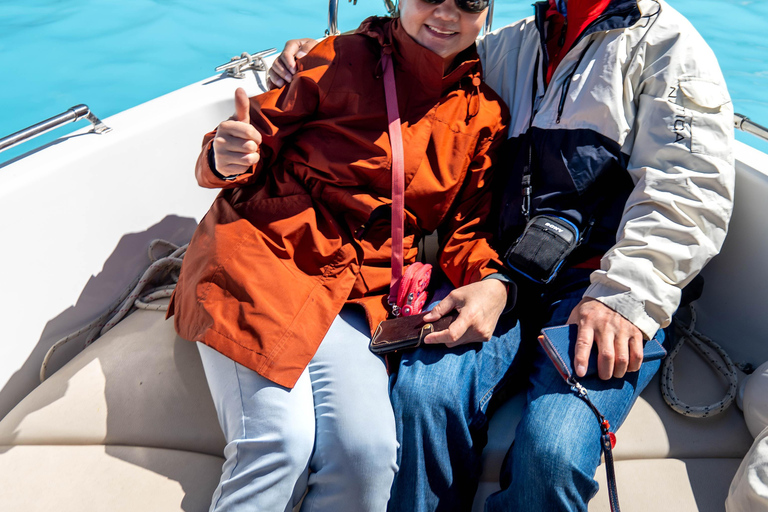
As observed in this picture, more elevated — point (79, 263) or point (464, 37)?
point (464, 37)

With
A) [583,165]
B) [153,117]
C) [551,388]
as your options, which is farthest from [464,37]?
[153,117]

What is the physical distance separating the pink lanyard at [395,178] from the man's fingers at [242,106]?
14.1 inches

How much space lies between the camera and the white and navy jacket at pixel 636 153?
1350mm

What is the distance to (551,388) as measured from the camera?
1.33m

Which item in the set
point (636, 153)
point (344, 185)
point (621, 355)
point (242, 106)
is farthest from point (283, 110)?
point (621, 355)

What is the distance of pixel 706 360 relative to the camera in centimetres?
158

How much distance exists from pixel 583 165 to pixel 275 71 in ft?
2.82

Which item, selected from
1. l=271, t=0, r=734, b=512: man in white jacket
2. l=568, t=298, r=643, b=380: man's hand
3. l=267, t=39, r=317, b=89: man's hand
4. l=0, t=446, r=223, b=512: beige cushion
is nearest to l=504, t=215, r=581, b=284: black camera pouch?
l=271, t=0, r=734, b=512: man in white jacket

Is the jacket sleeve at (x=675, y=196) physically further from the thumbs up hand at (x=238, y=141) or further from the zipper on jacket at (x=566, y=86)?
the thumbs up hand at (x=238, y=141)

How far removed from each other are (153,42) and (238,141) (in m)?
4.36

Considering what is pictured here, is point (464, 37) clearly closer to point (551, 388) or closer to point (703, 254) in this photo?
point (703, 254)

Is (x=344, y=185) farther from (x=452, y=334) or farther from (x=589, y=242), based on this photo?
(x=589, y=242)

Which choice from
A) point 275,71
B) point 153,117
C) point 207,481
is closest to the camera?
point 207,481

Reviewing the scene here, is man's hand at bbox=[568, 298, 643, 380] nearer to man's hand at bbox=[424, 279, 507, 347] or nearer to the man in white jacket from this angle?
the man in white jacket
